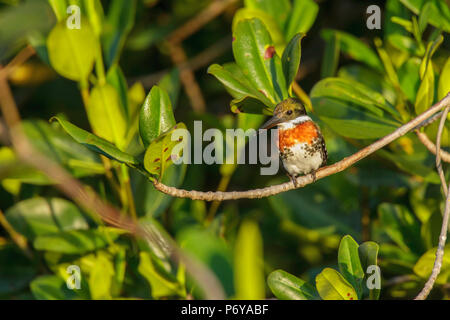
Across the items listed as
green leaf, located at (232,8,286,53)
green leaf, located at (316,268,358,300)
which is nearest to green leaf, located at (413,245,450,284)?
green leaf, located at (316,268,358,300)

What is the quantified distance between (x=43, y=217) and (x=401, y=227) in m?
1.49

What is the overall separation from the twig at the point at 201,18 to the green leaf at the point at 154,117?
6.25 feet

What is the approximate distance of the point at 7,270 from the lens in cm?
251

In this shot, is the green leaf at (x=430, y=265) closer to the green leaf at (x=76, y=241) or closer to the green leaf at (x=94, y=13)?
the green leaf at (x=76, y=241)

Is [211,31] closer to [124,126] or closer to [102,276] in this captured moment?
[124,126]

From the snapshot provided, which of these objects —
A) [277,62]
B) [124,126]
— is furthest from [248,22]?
[124,126]

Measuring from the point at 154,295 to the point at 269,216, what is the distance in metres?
0.97

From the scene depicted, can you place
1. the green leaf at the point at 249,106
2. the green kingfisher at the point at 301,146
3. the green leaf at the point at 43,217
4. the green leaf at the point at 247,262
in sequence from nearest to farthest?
the green leaf at the point at 247,262
the green leaf at the point at 249,106
the green leaf at the point at 43,217
the green kingfisher at the point at 301,146

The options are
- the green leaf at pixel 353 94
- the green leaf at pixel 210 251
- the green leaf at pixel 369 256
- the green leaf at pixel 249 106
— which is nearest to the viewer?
the green leaf at pixel 210 251

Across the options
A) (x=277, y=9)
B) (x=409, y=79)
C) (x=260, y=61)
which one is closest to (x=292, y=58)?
(x=260, y=61)

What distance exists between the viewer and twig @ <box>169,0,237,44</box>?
11.6 ft

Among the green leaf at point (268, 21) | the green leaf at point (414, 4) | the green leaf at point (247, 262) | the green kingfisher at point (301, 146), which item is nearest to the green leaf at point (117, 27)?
the green leaf at point (268, 21)

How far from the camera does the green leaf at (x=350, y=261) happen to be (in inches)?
67.7
